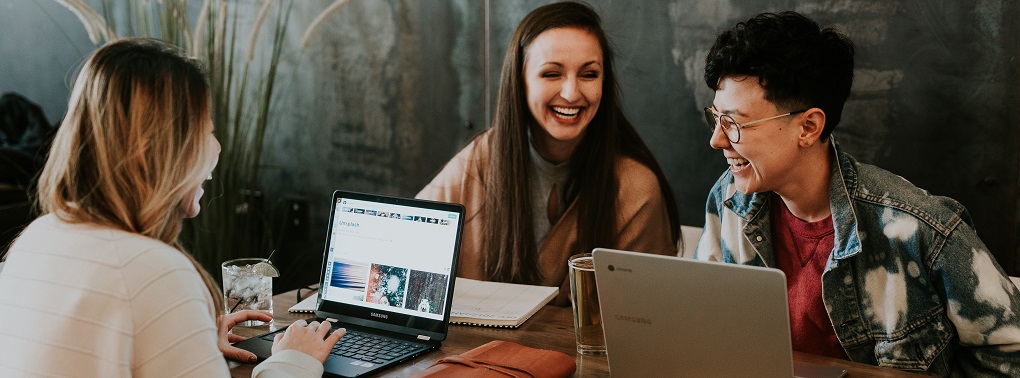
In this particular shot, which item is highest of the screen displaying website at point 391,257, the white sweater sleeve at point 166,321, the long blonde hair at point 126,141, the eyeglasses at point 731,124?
the long blonde hair at point 126,141

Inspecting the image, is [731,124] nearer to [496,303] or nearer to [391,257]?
[496,303]

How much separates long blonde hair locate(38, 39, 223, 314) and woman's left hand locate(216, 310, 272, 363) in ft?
1.14

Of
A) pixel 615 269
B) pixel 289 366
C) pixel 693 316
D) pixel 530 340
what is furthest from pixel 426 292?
pixel 693 316

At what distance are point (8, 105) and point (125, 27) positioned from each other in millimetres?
669

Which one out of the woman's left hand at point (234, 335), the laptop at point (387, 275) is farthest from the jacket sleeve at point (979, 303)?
the woman's left hand at point (234, 335)

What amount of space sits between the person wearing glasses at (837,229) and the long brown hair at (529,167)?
0.45 metres

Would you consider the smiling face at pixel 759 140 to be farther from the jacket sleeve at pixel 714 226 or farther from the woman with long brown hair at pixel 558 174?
the woman with long brown hair at pixel 558 174

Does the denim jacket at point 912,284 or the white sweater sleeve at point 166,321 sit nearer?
the white sweater sleeve at point 166,321

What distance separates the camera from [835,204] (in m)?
1.83

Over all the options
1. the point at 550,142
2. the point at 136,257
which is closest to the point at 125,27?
the point at 550,142

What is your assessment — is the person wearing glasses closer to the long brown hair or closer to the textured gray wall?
the long brown hair

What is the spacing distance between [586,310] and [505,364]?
0.22 meters

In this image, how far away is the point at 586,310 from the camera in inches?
66.3

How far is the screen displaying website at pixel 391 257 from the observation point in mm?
1757
